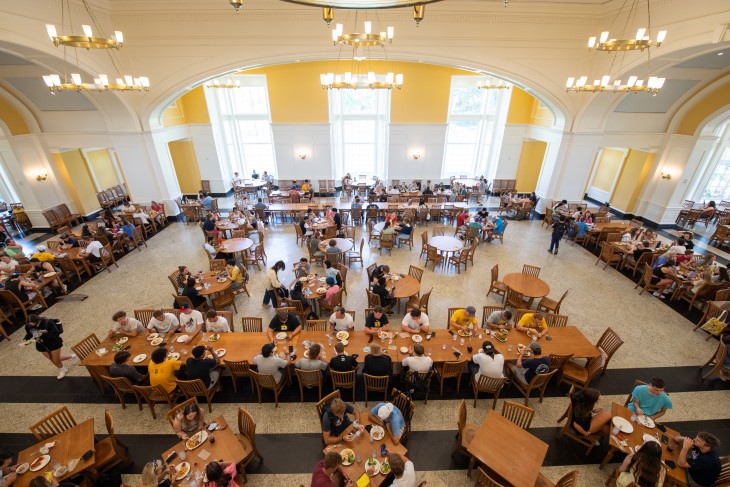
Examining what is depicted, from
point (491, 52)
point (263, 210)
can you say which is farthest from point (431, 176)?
point (263, 210)

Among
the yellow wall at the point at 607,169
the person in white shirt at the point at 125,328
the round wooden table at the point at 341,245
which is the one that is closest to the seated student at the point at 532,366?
the round wooden table at the point at 341,245

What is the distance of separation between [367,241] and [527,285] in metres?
6.47

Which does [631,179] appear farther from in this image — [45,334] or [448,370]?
[45,334]

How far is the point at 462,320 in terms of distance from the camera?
7016 mm

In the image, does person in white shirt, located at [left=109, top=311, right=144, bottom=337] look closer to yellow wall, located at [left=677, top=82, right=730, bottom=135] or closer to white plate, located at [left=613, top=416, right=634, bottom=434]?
white plate, located at [left=613, top=416, right=634, bottom=434]

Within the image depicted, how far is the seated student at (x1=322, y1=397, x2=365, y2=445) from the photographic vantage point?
15.3ft

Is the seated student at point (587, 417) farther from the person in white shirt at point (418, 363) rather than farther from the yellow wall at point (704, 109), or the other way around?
the yellow wall at point (704, 109)

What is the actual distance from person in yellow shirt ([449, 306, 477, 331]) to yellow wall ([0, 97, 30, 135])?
18.8 meters

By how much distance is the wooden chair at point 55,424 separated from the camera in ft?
16.1

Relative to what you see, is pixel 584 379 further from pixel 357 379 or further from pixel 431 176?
pixel 431 176

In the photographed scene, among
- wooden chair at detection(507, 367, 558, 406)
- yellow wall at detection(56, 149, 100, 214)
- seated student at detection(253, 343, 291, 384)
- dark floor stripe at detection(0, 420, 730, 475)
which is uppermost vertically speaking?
yellow wall at detection(56, 149, 100, 214)

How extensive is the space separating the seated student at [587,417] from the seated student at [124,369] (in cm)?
758

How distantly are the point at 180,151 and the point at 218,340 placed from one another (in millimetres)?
15743

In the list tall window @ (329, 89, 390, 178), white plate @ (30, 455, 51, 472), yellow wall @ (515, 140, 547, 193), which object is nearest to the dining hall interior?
white plate @ (30, 455, 51, 472)
